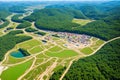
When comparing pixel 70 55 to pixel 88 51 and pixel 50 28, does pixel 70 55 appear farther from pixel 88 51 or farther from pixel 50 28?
pixel 50 28

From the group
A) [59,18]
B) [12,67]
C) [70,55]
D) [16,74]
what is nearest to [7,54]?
[12,67]

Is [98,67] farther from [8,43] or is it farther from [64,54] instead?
[8,43]

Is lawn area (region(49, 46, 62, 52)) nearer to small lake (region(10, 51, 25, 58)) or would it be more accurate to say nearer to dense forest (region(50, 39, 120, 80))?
small lake (region(10, 51, 25, 58))

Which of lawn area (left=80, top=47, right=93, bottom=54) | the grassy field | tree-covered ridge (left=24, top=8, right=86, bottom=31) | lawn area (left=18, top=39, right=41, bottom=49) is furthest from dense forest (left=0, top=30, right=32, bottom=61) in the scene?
the grassy field

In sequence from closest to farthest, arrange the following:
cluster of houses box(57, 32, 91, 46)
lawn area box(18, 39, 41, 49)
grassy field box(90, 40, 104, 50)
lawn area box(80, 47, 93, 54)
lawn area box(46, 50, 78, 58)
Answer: lawn area box(46, 50, 78, 58) → lawn area box(80, 47, 93, 54) → grassy field box(90, 40, 104, 50) → lawn area box(18, 39, 41, 49) → cluster of houses box(57, 32, 91, 46)

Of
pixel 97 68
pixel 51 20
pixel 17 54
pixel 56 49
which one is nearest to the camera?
pixel 97 68

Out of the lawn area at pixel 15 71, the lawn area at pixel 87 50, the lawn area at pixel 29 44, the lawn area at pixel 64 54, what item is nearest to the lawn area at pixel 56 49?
the lawn area at pixel 64 54

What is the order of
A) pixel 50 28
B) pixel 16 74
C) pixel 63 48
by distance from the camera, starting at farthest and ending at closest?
pixel 50 28
pixel 63 48
pixel 16 74

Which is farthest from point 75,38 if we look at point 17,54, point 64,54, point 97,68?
point 97,68
